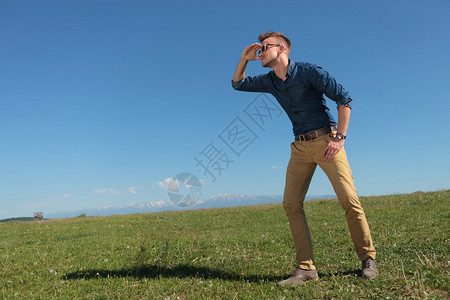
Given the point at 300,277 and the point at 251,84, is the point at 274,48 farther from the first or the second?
the point at 300,277

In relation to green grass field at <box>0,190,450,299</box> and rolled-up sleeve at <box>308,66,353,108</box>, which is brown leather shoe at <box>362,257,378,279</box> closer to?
green grass field at <box>0,190,450,299</box>

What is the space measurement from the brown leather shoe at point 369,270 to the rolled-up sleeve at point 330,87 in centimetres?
288

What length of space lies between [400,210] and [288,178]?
10601mm

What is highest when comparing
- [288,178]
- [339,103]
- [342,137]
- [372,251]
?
[339,103]

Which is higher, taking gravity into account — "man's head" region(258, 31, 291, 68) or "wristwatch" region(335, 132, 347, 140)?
"man's head" region(258, 31, 291, 68)

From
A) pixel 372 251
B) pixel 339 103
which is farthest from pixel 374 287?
pixel 339 103

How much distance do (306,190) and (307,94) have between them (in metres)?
1.88

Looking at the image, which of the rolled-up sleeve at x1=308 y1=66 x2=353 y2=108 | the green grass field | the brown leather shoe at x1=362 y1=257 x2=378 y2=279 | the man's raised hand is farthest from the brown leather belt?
the green grass field

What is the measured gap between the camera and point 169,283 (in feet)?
20.6

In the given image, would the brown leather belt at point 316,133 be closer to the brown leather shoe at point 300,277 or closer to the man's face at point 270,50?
the man's face at point 270,50

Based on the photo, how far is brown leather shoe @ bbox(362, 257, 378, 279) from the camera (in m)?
5.56

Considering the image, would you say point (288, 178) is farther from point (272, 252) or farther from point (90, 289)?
point (90, 289)

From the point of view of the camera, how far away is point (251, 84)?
6625mm

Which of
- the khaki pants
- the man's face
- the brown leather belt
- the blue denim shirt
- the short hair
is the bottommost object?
the khaki pants
